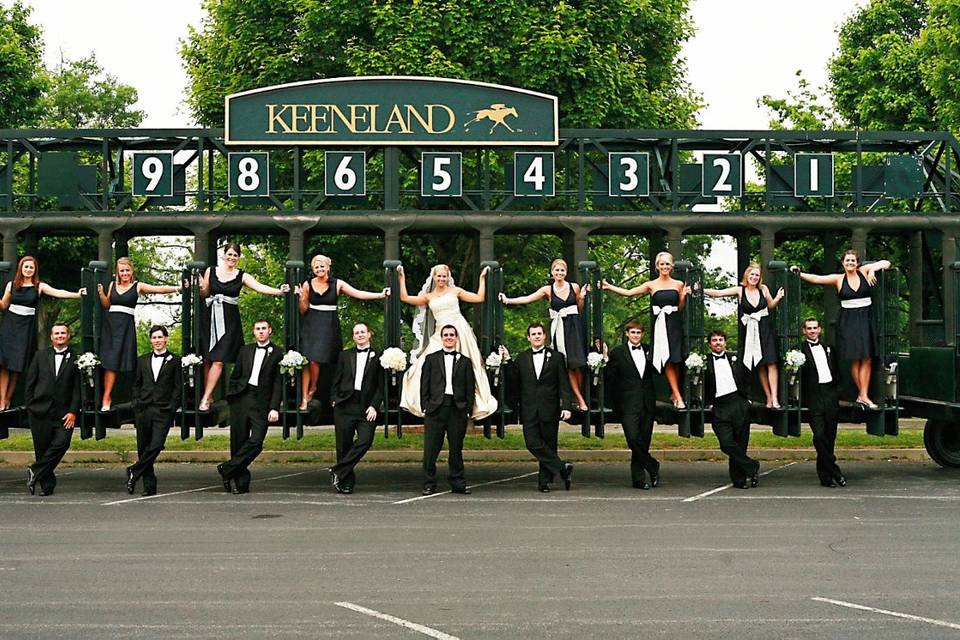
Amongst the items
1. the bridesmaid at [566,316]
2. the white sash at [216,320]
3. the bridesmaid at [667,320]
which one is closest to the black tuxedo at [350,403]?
the white sash at [216,320]

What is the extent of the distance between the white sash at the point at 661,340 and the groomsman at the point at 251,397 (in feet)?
14.6

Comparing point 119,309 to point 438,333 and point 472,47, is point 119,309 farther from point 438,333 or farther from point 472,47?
point 472,47

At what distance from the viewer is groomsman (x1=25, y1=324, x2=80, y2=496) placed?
14.1 metres

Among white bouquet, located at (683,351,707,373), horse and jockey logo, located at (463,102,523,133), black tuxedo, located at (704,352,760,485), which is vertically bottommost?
black tuxedo, located at (704,352,760,485)

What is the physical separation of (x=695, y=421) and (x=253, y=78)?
12.3 meters

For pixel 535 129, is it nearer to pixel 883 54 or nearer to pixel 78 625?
pixel 78 625

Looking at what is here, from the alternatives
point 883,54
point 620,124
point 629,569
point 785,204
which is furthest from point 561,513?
point 883,54

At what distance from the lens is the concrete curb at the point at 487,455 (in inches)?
706

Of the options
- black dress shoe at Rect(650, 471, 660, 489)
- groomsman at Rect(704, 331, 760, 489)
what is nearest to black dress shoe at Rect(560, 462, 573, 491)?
black dress shoe at Rect(650, 471, 660, 489)

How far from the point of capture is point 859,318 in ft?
49.4

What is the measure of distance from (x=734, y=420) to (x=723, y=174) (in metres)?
4.08

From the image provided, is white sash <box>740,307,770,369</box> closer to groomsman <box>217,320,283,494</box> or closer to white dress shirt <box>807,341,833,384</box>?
white dress shirt <box>807,341,833,384</box>

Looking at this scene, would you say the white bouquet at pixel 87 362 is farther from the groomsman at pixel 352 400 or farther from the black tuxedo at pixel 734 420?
the black tuxedo at pixel 734 420

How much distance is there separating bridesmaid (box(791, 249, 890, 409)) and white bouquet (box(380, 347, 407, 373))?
506 cm
